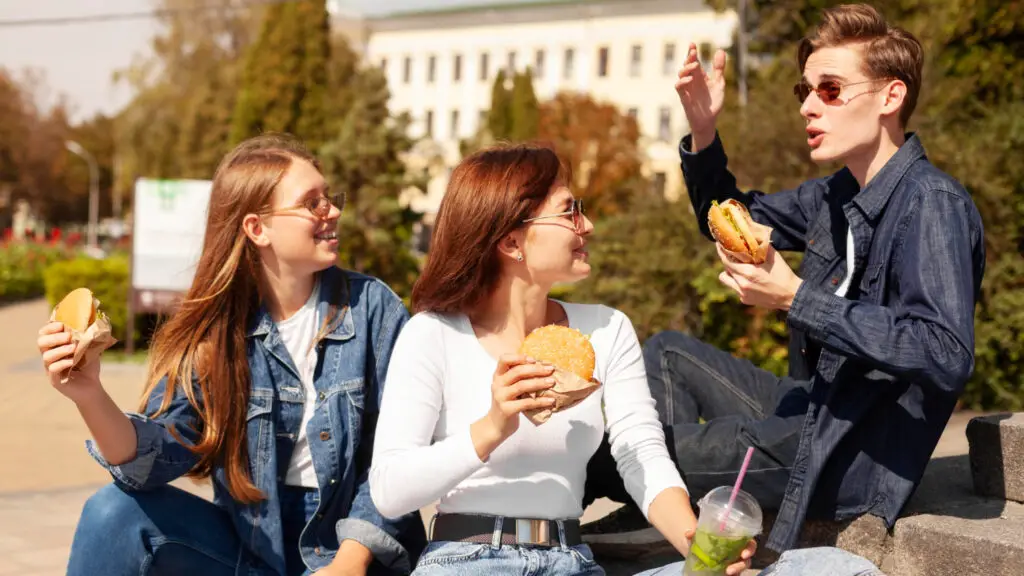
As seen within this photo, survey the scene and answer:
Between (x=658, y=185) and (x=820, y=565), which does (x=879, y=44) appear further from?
(x=658, y=185)

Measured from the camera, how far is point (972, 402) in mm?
8477

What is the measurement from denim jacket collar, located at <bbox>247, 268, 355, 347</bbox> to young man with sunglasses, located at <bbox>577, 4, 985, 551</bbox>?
3.00 feet

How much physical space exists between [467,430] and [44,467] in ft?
21.2

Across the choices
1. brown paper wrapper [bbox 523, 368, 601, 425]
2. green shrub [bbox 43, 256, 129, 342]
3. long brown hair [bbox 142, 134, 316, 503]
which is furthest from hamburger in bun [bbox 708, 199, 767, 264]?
green shrub [bbox 43, 256, 129, 342]

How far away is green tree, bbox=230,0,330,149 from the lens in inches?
899

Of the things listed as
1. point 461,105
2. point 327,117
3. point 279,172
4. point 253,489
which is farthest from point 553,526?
point 461,105

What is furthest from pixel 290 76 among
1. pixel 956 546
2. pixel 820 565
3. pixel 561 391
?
pixel 820 565

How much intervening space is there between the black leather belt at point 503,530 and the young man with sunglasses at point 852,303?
0.68 metres

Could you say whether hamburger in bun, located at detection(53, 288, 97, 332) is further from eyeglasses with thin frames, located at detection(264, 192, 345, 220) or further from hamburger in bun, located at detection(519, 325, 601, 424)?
hamburger in bun, located at detection(519, 325, 601, 424)

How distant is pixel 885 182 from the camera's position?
3.03 meters

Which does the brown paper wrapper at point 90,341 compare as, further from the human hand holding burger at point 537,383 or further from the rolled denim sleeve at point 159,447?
the human hand holding burger at point 537,383

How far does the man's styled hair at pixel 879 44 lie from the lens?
3057mm

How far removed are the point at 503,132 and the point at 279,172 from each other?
122ft

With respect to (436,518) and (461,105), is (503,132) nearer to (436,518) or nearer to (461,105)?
(461,105)
